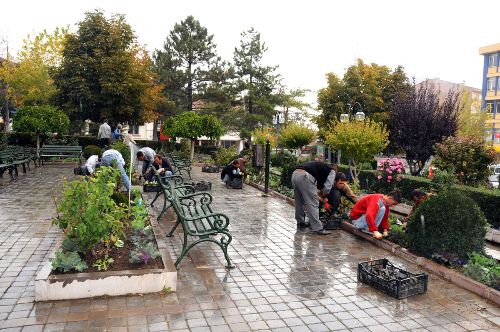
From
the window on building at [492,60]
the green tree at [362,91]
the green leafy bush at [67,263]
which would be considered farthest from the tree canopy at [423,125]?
the window on building at [492,60]

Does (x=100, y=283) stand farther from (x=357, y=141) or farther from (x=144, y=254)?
(x=357, y=141)

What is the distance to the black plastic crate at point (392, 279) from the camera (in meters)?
4.91

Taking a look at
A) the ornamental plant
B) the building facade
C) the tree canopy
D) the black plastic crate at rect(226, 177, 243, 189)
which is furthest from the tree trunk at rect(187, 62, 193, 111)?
the building facade

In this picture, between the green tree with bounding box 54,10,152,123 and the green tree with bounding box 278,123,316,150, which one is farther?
the green tree with bounding box 278,123,316,150

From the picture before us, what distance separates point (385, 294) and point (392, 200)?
7.50ft

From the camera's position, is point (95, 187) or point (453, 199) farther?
point (453, 199)

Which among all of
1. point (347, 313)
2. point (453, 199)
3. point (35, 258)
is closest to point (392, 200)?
point (453, 199)

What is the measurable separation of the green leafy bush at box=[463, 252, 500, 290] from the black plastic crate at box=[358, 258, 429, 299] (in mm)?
709

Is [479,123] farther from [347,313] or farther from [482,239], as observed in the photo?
[347,313]

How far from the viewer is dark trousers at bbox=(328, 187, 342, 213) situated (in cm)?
833

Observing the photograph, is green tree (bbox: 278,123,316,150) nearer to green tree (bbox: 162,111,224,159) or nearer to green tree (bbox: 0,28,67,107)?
green tree (bbox: 162,111,224,159)

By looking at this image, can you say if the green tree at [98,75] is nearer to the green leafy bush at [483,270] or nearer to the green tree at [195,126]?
the green tree at [195,126]

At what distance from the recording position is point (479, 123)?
33.5 m

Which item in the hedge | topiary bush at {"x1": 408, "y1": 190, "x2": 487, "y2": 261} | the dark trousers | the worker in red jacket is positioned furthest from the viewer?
the hedge
